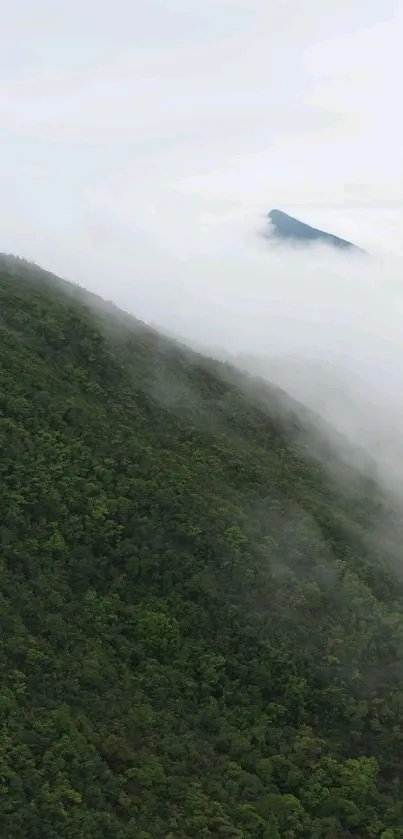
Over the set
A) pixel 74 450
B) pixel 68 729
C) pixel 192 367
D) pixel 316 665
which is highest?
pixel 192 367

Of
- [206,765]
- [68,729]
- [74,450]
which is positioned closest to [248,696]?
[206,765]

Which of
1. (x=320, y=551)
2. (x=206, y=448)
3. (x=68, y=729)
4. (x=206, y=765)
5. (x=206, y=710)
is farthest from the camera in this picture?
(x=206, y=448)

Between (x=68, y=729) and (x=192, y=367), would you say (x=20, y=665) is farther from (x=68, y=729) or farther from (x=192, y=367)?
(x=192, y=367)

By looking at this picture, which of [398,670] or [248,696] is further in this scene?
[398,670]

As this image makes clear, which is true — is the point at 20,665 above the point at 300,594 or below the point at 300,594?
below

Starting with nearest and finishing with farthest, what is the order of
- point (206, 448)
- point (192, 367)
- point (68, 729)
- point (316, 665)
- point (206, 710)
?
point (68, 729)
point (206, 710)
point (316, 665)
point (206, 448)
point (192, 367)

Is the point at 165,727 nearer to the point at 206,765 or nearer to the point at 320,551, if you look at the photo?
the point at 206,765
